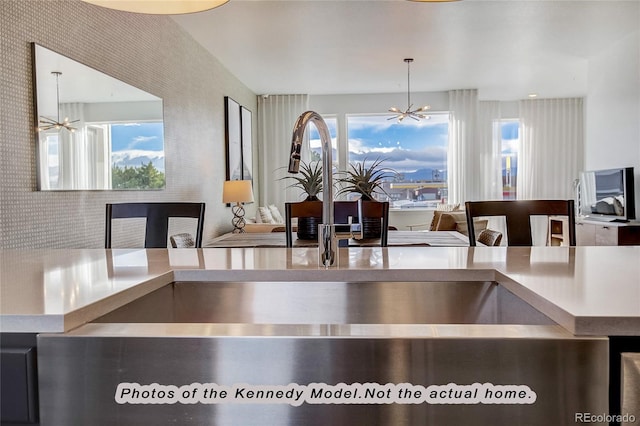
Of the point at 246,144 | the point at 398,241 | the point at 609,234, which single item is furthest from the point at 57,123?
the point at 609,234

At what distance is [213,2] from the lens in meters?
1.23

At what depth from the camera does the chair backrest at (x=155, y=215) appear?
1.81 meters

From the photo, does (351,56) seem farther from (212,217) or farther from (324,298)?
(324,298)

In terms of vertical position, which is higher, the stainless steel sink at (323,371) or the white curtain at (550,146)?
the white curtain at (550,146)

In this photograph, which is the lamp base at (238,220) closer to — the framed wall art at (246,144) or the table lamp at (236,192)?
the table lamp at (236,192)

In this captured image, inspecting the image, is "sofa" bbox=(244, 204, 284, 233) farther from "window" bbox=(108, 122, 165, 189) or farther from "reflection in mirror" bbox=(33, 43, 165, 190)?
"reflection in mirror" bbox=(33, 43, 165, 190)

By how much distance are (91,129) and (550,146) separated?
23.8 ft

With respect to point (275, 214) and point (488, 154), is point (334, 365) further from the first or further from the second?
point (488, 154)

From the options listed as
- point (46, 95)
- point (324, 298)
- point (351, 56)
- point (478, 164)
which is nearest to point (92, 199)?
point (46, 95)

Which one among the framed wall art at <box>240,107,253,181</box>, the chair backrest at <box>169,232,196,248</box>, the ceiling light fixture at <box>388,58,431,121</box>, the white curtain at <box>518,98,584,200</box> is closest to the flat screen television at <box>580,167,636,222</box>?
the ceiling light fixture at <box>388,58,431,121</box>

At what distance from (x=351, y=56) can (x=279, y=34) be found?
3.57 ft

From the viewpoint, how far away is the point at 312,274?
40.6 inches

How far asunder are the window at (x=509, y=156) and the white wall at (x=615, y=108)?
100 inches

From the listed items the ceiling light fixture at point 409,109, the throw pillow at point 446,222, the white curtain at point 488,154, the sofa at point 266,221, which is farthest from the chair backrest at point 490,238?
the white curtain at point 488,154
